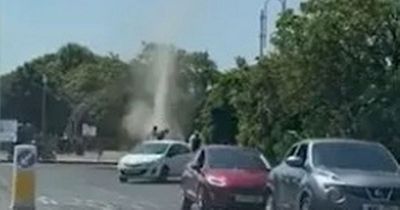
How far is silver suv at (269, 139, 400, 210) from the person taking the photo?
66.3 ft

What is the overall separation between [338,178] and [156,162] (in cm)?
2516

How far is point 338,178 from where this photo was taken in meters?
20.4

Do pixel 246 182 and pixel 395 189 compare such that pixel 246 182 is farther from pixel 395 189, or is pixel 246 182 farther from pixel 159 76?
pixel 159 76

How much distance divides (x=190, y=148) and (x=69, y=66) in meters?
87.2

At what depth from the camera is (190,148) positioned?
159ft

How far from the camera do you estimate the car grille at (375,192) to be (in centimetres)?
2022

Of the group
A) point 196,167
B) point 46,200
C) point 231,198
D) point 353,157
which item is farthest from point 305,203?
point 46,200

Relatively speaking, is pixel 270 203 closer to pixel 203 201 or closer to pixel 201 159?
pixel 203 201

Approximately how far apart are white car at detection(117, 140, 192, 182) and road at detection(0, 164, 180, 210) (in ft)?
1.26

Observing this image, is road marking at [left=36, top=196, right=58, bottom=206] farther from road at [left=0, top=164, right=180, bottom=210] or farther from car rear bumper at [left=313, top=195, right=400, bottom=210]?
car rear bumper at [left=313, top=195, right=400, bottom=210]

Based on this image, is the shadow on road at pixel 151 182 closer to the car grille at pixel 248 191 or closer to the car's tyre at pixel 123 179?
the car's tyre at pixel 123 179

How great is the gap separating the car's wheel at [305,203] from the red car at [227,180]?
334 cm

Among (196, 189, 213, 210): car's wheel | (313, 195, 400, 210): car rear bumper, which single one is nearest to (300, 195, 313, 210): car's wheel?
(313, 195, 400, 210): car rear bumper

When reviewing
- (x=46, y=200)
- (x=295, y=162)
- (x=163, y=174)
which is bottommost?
(x=46, y=200)
